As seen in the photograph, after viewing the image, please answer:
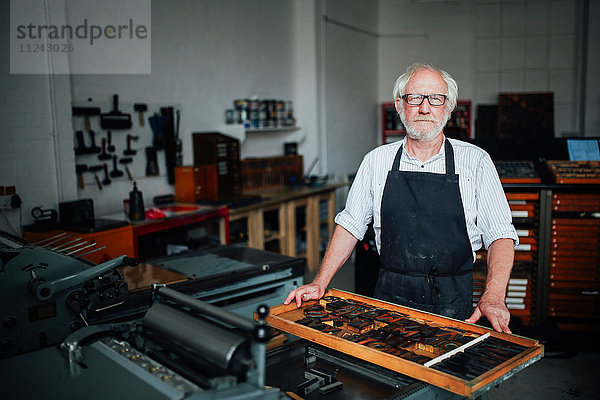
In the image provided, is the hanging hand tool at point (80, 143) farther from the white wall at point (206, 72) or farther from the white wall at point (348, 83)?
the white wall at point (348, 83)

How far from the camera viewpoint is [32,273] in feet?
5.53

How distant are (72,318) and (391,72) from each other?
7.71 m

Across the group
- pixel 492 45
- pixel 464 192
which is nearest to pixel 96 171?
pixel 464 192

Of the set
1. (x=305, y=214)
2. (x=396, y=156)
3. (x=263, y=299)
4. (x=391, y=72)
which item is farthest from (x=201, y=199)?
(x=391, y=72)

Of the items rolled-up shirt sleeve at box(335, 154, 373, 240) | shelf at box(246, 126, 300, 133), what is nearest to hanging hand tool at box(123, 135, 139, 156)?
shelf at box(246, 126, 300, 133)

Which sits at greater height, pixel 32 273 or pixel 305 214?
pixel 32 273

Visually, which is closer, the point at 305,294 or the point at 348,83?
the point at 305,294

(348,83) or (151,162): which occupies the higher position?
(348,83)

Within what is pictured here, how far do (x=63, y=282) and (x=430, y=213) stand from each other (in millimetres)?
1337

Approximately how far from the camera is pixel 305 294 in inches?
74.6

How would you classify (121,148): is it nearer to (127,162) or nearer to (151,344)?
(127,162)

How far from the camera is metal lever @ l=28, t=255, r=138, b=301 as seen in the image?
5.44 ft

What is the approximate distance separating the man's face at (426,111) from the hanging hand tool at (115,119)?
2.88 m

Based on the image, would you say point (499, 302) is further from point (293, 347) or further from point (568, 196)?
point (568, 196)
